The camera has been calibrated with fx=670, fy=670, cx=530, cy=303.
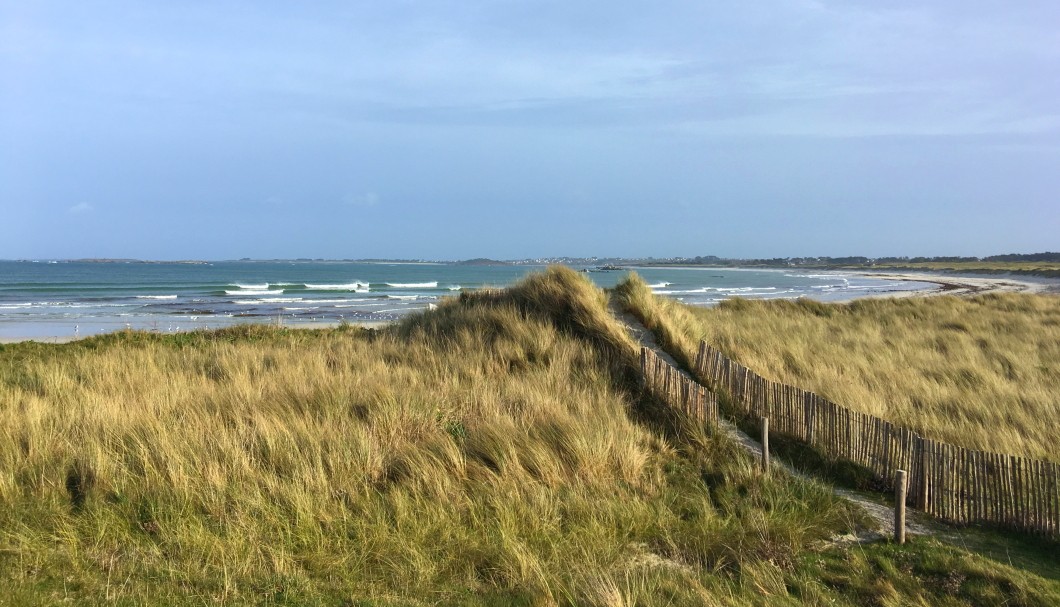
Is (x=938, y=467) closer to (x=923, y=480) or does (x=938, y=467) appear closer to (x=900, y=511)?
(x=923, y=480)

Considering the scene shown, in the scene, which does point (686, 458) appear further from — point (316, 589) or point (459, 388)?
point (316, 589)

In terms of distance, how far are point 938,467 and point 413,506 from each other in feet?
16.2

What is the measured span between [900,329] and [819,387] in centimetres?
1070

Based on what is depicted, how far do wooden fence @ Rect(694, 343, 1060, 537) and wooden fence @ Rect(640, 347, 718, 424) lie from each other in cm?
98

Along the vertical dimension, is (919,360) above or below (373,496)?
below

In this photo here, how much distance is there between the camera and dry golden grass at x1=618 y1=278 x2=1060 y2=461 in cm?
938

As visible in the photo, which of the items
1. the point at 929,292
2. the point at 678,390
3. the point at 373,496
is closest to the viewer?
the point at 373,496

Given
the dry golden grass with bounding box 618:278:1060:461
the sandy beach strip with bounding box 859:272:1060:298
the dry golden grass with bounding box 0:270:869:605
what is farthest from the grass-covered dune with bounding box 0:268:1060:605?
the sandy beach strip with bounding box 859:272:1060:298

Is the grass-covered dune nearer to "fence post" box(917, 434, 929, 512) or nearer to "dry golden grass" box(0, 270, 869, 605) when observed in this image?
"dry golden grass" box(0, 270, 869, 605)

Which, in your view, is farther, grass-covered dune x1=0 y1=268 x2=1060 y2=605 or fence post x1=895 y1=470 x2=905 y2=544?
fence post x1=895 y1=470 x2=905 y2=544

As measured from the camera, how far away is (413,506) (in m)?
5.68

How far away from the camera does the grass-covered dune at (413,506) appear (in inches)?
178

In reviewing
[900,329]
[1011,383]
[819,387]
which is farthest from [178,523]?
[900,329]

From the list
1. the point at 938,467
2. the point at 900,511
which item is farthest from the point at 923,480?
the point at 900,511
